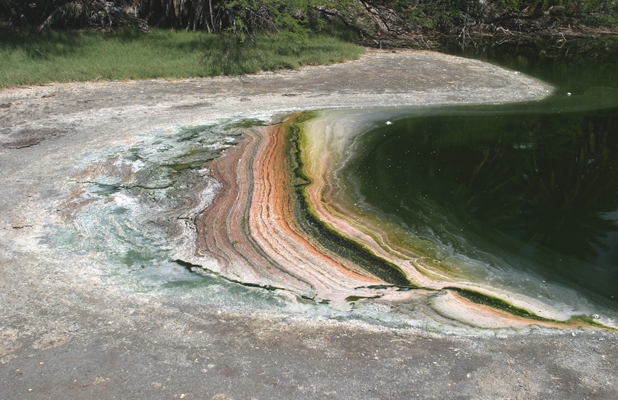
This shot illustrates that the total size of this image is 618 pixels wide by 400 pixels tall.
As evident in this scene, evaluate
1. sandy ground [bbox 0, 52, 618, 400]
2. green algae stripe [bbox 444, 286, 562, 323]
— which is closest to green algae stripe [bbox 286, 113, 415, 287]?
green algae stripe [bbox 444, 286, 562, 323]

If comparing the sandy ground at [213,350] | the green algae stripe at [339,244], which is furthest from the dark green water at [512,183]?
the sandy ground at [213,350]

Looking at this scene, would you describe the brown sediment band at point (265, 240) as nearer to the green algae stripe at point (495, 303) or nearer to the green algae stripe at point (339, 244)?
the green algae stripe at point (339, 244)

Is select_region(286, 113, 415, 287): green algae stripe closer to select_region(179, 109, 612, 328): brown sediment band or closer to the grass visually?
select_region(179, 109, 612, 328): brown sediment band

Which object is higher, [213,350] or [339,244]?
[339,244]

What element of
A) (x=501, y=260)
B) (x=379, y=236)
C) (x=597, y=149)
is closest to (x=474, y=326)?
(x=501, y=260)

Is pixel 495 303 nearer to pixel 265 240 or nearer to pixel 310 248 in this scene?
pixel 310 248

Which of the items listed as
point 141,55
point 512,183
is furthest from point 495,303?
point 141,55

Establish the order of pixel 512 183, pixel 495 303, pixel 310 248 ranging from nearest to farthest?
pixel 495 303
pixel 310 248
pixel 512 183
